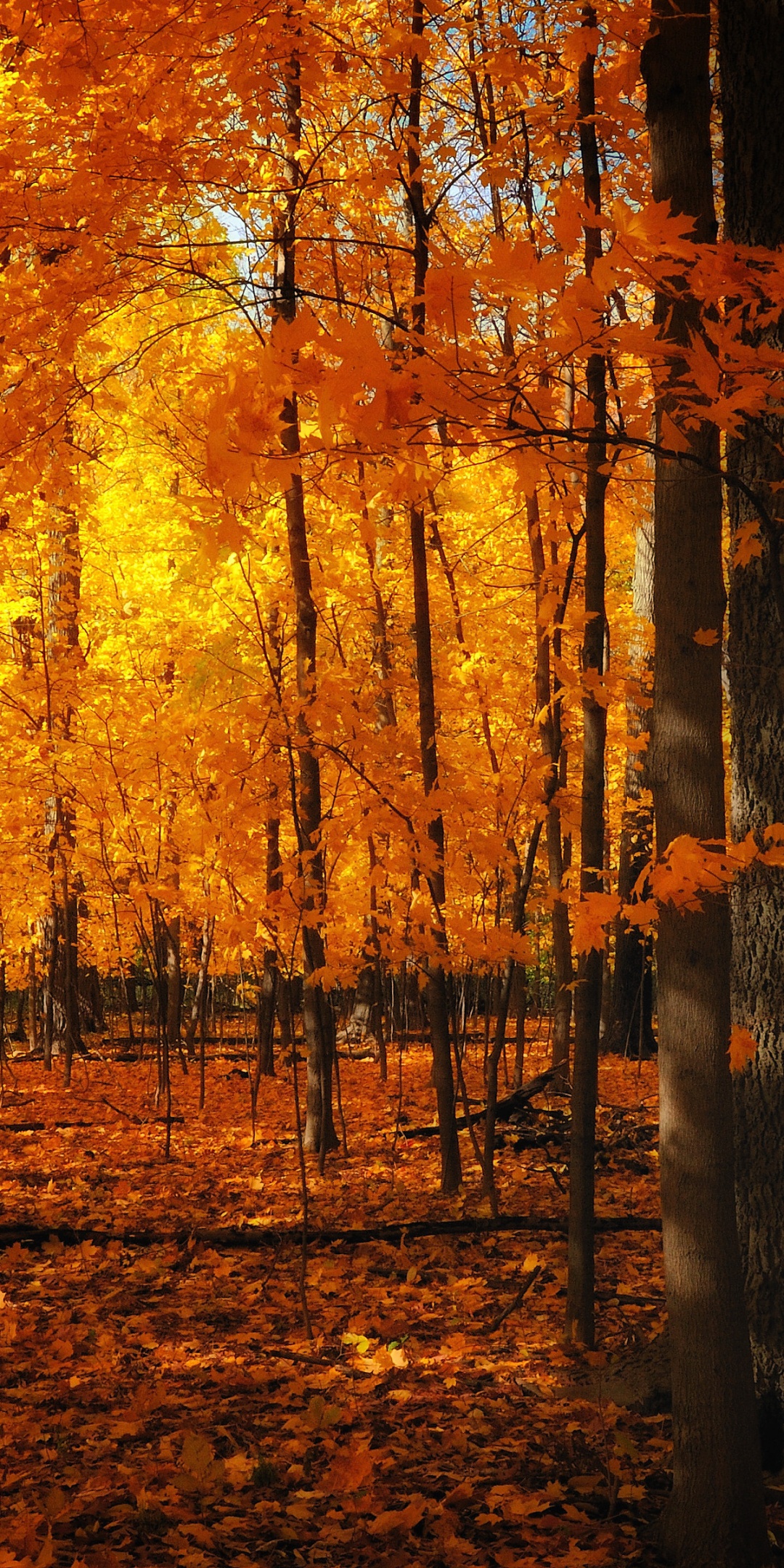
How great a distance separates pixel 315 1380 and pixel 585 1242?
39.4 inches

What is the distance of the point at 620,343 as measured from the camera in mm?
2207

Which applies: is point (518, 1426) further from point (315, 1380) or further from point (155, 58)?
point (155, 58)

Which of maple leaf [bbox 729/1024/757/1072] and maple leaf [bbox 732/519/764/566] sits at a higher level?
maple leaf [bbox 732/519/764/566]

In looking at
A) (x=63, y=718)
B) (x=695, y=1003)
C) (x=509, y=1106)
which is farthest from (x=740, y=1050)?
(x=63, y=718)

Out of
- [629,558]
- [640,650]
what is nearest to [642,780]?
[640,650]

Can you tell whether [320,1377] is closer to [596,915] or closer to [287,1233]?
[287,1233]

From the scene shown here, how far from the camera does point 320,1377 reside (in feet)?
11.9

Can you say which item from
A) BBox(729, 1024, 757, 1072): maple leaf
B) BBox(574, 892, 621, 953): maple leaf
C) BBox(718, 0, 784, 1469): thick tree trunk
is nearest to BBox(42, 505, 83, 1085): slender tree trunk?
BBox(718, 0, 784, 1469): thick tree trunk

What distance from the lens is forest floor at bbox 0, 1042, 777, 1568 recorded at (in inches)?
103

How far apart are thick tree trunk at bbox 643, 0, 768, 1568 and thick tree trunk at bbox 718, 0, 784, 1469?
0.63 meters

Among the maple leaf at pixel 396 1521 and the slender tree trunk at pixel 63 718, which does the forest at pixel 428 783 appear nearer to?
the maple leaf at pixel 396 1521

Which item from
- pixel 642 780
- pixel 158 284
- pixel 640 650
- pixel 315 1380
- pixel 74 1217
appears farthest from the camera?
pixel 642 780

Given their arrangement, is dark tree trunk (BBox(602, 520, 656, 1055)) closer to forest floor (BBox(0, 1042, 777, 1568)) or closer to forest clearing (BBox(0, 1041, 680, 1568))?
forest clearing (BBox(0, 1041, 680, 1568))

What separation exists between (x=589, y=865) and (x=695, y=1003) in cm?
132
